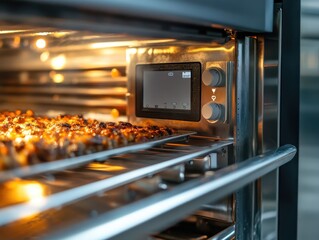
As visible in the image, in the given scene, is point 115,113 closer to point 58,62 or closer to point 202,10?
point 58,62

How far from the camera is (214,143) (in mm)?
1304

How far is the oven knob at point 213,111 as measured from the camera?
1.36 m

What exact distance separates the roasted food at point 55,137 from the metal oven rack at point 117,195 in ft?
0.13

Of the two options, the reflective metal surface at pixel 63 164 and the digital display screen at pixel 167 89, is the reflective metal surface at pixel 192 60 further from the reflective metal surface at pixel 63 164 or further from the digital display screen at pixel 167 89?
the reflective metal surface at pixel 63 164

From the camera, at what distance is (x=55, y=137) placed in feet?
3.75

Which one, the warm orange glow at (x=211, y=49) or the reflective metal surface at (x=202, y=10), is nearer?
the reflective metal surface at (x=202, y=10)

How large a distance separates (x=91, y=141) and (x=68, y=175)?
3.8 inches

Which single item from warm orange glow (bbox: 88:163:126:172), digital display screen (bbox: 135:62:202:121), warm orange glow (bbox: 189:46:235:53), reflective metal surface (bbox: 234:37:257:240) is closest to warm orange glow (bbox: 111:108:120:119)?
digital display screen (bbox: 135:62:202:121)

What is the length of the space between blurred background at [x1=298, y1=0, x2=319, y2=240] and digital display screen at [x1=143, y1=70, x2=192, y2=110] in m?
0.36

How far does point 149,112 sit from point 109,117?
0.76 ft

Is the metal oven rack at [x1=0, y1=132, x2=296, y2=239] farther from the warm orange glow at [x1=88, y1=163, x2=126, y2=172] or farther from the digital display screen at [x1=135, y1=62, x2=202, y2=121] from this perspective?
the digital display screen at [x1=135, y1=62, x2=202, y2=121]

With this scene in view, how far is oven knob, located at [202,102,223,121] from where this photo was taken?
1.36 m

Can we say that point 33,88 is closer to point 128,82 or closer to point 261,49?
point 128,82

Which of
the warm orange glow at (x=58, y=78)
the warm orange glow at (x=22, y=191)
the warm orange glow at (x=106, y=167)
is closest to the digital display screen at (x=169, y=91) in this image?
the warm orange glow at (x=58, y=78)
